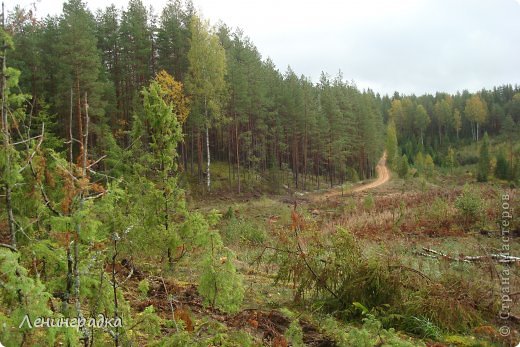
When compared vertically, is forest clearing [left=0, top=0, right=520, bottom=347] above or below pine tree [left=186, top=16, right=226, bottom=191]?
below

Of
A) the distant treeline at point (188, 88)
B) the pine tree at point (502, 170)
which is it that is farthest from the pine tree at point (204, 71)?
the pine tree at point (502, 170)

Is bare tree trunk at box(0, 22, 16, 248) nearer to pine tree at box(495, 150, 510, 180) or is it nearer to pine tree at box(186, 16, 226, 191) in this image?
pine tree at box(186, 16, 226, 191)

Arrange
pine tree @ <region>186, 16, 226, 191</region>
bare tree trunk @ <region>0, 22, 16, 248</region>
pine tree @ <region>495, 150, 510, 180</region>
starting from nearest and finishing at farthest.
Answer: bare tree trunk @ <region>0, 22, 16, 248</region>
pine tree @ <region>186, 16, 226, 191</region>
pine tree @ <region>495, 150, 510, 180</region>

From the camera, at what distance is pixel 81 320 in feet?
10.3

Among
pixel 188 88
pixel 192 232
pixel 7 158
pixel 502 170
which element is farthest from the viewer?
pixel 502 170

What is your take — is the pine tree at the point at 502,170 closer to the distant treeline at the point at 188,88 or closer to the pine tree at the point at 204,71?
the distant treeline at the point at 188,88

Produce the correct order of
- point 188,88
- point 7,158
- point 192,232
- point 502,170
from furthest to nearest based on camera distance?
point 502,170 < point 188,88 < point 192,232 < point 7,158

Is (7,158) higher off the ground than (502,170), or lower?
higher

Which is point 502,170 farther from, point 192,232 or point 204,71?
point 192,232

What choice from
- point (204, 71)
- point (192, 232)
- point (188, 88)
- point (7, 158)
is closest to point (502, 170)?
point (204, 71)

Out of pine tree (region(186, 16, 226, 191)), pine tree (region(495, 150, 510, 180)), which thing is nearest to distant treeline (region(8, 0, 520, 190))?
pine tree (region(186, 16, 226, 191))

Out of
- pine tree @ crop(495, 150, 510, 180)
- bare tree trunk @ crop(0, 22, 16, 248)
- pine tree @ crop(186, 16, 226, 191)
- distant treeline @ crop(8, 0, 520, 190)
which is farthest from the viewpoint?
pine tree @ crop(495, 150, 510, 180)

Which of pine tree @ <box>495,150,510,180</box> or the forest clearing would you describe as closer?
the forest clearing

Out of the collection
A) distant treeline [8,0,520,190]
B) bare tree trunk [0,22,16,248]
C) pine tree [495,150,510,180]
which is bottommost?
pine tree [495,150,510,180]
